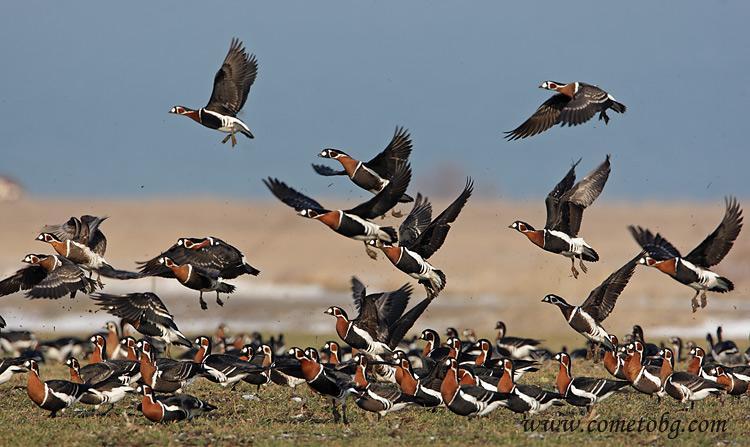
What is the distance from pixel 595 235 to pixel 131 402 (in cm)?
5343

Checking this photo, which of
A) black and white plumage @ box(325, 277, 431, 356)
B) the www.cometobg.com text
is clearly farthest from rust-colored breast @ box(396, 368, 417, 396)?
black and white plumage @ box(325, 277, 431, 356)

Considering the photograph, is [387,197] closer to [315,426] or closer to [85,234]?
[315,426]

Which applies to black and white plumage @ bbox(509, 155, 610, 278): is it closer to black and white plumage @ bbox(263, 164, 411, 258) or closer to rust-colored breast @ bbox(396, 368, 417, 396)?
black and white plumage @ bbox(263, 164, 411, 258)

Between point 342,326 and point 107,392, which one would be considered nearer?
point 107,392

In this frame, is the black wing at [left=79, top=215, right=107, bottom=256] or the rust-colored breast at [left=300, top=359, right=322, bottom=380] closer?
the rust-colored breast at [left=300, top=359, right=322, bottom=380]

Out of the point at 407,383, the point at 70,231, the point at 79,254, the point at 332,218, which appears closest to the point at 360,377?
the point at 407,383

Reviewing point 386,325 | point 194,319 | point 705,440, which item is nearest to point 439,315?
point 194,319

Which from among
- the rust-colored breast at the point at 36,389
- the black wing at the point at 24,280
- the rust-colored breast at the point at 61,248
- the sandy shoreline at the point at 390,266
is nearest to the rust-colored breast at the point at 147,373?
the rust-colored breast at the point at 36,389

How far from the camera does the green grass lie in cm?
1500

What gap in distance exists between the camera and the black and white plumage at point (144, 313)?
20953mm

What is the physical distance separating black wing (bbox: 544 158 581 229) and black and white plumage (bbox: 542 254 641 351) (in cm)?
131

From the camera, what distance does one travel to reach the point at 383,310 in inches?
843

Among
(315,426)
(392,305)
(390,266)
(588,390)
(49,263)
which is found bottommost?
(315,426)

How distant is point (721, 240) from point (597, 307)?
2.42m
